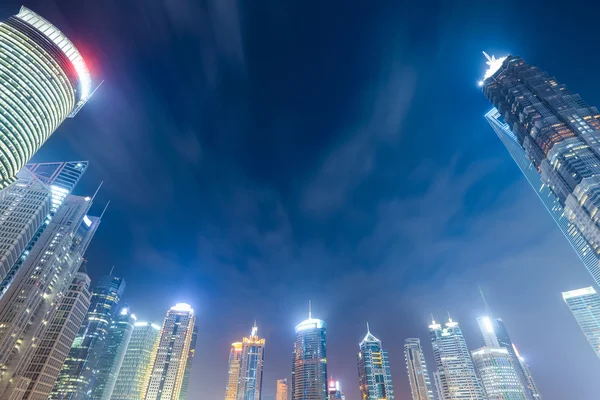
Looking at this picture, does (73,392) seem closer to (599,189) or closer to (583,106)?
(599,189)

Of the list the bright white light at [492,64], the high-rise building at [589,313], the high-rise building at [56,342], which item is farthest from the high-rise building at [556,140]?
the high-rise building at [56,342]

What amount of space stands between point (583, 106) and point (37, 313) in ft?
726

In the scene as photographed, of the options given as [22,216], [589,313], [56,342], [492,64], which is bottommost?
[56,342]

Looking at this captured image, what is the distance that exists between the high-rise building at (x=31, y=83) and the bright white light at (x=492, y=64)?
538 ft

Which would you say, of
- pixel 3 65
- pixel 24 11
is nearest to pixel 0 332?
pixel 3 65

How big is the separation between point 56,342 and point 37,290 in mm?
31032

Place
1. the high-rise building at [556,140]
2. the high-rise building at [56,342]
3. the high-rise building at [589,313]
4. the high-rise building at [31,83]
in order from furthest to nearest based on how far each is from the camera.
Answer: the high-rise building at [589,313] < the high-rise building at [56,342] < the high-rise building at [31,83] < the high-rise building at [556,140]

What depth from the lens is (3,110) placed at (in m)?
98.3

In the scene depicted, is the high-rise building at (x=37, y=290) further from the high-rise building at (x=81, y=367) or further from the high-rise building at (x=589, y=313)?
the high-rise building at (x=589, y=313)

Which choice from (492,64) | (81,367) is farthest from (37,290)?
(492,64)

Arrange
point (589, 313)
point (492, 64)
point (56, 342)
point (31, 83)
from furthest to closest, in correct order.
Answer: point (589, 313) → point (56, 342) → point (492, 64) → point (31, 83)

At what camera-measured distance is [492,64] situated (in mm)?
120125

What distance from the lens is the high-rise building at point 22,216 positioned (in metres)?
114

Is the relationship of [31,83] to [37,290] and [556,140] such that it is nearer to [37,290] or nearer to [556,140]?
A: [37,290]
